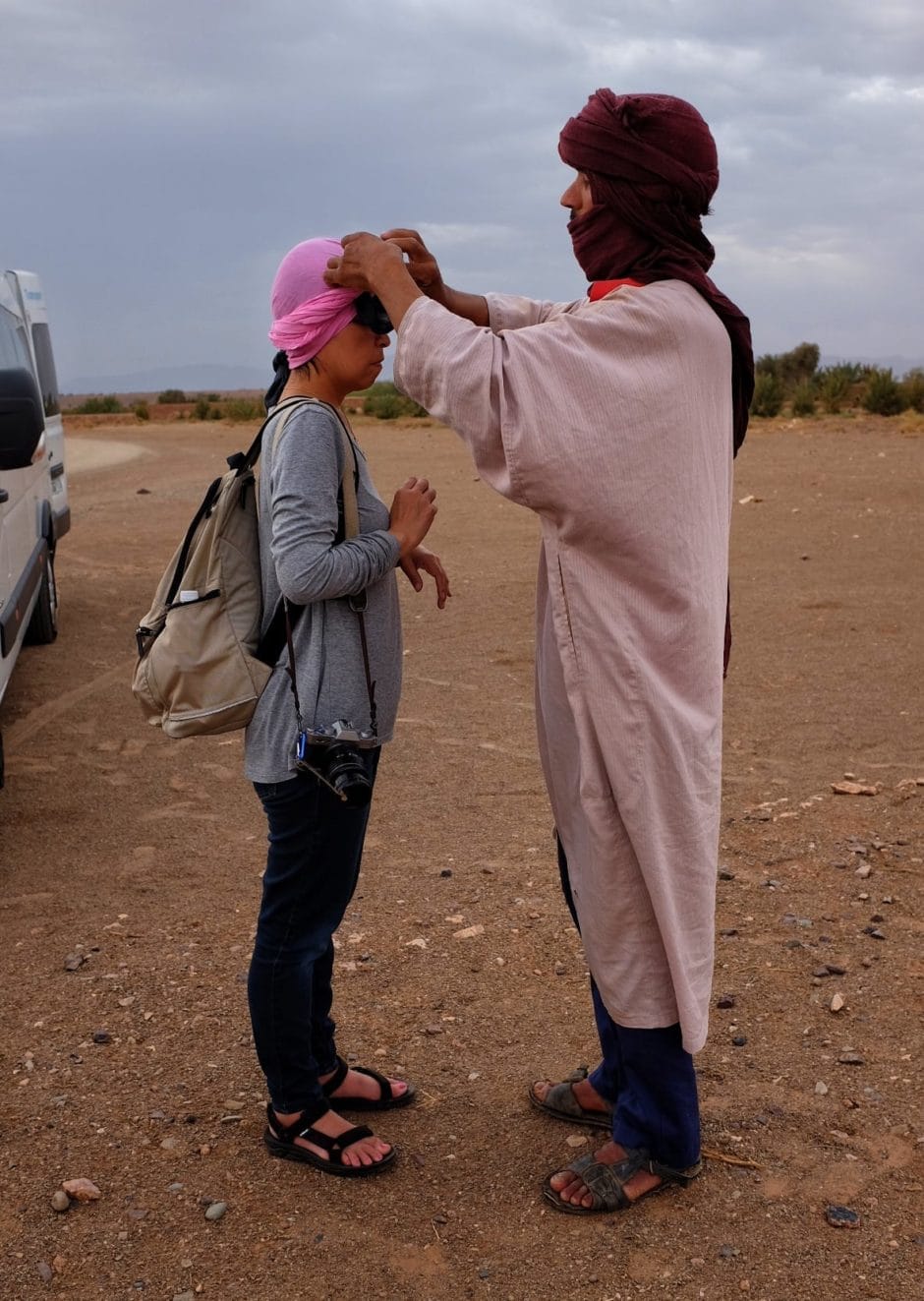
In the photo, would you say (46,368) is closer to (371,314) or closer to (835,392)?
(371,314)

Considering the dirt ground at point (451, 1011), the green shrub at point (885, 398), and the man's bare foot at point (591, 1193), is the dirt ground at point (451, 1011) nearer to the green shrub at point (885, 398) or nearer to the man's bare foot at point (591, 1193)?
the man's bare foot at point (591, 1193)

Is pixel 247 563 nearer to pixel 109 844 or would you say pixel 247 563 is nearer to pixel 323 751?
pixel 323 751

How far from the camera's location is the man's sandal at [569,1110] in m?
3.24

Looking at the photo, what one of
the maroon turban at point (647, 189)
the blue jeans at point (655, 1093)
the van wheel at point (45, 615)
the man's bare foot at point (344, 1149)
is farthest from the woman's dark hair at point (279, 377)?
the van wheel at point (45, 615)

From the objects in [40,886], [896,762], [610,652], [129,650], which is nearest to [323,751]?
[610,652]

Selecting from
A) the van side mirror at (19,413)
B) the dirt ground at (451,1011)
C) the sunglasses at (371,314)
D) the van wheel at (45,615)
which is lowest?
the dirt ground at (451,1011)

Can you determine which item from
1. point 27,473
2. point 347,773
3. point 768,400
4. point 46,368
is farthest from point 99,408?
point 347,773

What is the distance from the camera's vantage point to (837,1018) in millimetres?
3758

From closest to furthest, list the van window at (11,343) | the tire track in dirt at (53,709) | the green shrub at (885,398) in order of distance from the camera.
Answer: the van window at (11,343) < the tire track in dirt at (53,709) < the green shrub at (885,398)

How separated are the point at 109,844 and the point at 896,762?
136 inches

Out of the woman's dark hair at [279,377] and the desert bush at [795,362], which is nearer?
the woman's dark hair at [279,377]

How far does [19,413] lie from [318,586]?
6.21ft

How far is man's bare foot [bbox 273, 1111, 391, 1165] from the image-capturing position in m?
3.01

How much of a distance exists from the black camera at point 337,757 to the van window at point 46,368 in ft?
24.0
